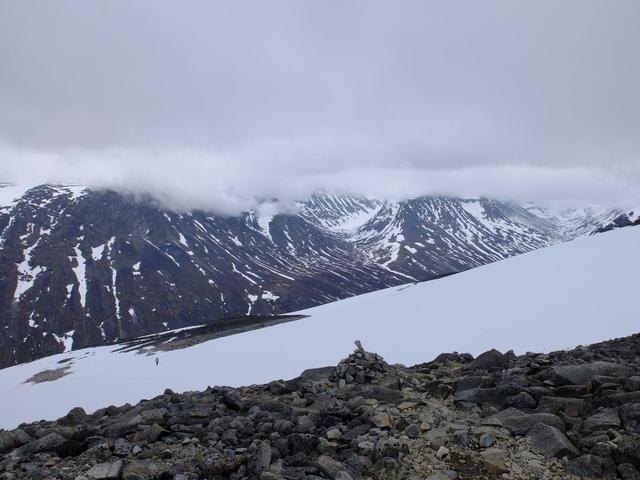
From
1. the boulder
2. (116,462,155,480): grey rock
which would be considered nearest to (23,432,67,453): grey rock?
(116,462,155,480): grey rock

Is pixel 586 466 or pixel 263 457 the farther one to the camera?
pixel 263 457

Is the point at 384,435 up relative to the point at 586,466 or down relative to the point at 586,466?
up

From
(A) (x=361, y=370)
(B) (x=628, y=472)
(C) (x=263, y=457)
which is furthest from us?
(A) (x=361, y=370)

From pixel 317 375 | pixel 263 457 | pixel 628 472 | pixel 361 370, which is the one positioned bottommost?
pixel 628 472

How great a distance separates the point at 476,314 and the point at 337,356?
30.0 ft

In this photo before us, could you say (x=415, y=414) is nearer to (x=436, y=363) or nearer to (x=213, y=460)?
(x=213, y=460)

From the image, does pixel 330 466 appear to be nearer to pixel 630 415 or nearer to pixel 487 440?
pixel 487 440

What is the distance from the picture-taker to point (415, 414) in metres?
9.24

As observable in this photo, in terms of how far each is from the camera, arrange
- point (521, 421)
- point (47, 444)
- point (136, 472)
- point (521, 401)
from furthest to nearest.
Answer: point (47, 444) → point (521, 401) → point (521, 421) → point (136, 472)

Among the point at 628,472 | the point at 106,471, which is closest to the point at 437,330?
the point at 628,472

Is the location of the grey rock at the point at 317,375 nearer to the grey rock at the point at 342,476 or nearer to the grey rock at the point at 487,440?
the grey rock at the point at 487,440

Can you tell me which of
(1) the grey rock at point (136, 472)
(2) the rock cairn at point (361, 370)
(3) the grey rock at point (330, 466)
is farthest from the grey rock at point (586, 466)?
(1) the grey rock at point (136, 472)

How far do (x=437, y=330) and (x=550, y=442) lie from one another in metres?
19.8

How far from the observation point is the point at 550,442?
707 centimetres
